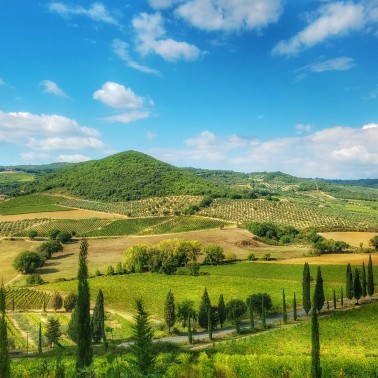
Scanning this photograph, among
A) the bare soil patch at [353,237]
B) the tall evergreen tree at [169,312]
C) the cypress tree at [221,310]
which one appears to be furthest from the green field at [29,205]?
the cypress tree at [221,310]

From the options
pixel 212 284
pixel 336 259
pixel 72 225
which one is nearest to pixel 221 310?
pixel 212 284

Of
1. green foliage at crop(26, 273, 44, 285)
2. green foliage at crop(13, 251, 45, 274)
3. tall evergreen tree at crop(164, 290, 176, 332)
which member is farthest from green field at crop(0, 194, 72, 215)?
tall evergreen tree at crop(164, 290, 176, 332)

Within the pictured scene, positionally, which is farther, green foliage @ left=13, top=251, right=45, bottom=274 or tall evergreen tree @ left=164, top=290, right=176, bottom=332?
green foliage @ left=13, top=251, right=45, bottom=274

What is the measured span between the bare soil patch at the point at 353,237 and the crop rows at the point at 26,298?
298 ft

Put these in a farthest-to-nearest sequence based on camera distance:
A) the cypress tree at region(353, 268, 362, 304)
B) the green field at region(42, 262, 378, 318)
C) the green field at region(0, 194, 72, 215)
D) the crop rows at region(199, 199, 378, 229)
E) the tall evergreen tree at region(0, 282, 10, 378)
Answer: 1. the green field at region(0, 194, 72, 215)
2. the crop rows at region(199, 199, 378, 229)
3. the green field at region(42, 262, 378, 318)
4. the cypress tree at region(353, 268, 362, 304)
5. the tall evergreen tree at region(0, 282, 10, 378)

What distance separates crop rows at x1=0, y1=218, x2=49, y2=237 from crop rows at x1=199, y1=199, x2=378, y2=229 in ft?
216

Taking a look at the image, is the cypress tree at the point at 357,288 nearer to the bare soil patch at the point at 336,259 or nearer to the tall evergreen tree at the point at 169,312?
the bare soil patch at the point at 336,259

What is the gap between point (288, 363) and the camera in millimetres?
37469

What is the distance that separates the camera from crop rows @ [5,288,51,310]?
79.5 m

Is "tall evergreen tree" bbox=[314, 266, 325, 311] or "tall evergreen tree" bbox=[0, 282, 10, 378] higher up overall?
"tall evergreen tree" bbox=[0, 282, 10, 378]

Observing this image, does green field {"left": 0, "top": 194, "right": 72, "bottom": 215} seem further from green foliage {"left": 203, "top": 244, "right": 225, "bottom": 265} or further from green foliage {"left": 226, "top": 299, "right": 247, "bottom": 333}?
green foliage {"left": 226, "top": 299, "right": 247, "bottom": 333}

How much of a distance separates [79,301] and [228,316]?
152ft

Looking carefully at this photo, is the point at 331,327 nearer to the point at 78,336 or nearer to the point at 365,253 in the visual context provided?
the point at 78,336

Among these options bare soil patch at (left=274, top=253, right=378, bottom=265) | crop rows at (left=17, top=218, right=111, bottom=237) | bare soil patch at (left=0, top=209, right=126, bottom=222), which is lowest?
bare soil patch at (left=274, top=253, right=378, bottom=265)
